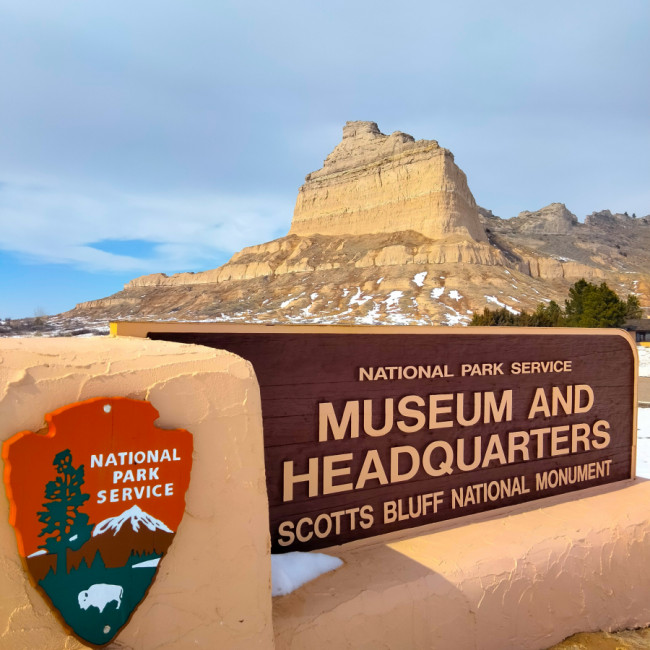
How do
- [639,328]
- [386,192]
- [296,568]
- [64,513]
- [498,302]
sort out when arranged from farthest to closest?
[386,192], [498,302], [639,328], [296,568], [64,513]

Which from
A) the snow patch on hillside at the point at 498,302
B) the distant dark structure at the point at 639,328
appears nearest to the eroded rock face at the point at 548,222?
the snow patch on hillside at the point at 498,302

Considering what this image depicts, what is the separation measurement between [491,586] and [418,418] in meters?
0.94

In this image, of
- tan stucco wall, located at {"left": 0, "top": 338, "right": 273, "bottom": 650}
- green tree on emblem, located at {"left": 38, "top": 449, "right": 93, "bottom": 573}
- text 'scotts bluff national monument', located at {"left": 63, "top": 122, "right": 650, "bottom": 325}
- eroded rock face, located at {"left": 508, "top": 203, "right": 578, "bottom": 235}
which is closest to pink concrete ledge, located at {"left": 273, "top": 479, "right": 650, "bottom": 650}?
tan stucco wall, located at {"left": 0, "top": 338, "right": 273, "bottom": 650}

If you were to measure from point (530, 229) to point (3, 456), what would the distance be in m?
124

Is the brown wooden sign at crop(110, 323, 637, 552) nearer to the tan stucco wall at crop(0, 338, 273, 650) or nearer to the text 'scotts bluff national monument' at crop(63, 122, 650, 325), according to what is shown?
Result: the tan stucco wall at crop(0, 338, 273, 650)

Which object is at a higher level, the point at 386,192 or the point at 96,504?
the point at 386,192

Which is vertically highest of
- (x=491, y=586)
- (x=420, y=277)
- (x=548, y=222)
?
(x=548, y=222)

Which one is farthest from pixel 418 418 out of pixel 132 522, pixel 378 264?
pixel 378 264

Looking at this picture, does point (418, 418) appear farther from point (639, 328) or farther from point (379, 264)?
point (379, 264)

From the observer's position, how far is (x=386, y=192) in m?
71.1

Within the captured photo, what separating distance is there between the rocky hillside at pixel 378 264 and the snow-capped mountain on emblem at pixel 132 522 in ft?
111

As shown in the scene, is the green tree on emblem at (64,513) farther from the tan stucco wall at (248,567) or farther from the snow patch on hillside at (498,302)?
the snow patch on hillside at (498,302)

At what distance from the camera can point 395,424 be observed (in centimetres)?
281

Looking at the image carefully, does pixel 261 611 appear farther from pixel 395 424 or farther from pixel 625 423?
pixel 625 423
